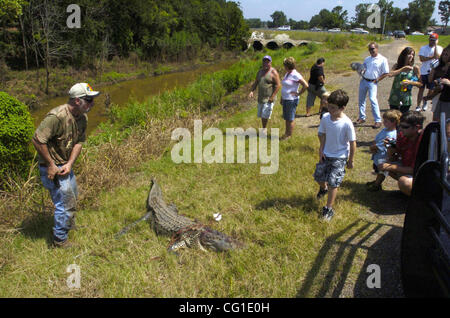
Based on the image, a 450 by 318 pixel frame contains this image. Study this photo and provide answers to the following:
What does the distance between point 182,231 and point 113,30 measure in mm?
28760

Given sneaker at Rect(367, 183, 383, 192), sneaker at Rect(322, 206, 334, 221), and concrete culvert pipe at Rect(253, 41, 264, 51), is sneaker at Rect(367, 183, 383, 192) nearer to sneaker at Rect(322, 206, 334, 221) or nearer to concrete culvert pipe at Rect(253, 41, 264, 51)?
sneaker at Rect(322, 206, 334, 221)

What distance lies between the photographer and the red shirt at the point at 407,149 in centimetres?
367

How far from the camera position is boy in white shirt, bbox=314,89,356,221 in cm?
367

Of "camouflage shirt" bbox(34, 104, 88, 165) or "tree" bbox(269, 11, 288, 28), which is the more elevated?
"tree" bbox(269, 11, 288, 28)

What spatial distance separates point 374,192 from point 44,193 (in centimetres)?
510

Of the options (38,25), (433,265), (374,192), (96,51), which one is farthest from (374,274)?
(96,51)

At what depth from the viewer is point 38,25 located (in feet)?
64.0

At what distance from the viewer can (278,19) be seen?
4722 inches

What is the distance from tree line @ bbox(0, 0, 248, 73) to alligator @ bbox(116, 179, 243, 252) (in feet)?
48.9

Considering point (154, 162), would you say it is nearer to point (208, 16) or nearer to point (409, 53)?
point (409, 53)

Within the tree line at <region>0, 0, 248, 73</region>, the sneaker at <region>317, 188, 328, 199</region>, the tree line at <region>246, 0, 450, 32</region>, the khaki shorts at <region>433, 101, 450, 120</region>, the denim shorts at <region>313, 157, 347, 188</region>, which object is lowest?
the sneaker at <region>317, 188, 328, 199</region>

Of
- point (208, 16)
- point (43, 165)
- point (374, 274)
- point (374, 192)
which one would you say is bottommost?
point (374, 274)

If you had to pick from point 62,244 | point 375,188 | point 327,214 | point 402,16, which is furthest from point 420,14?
point 62,244

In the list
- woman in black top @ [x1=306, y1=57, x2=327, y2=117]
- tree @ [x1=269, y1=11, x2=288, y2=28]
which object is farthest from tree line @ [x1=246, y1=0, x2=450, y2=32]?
woman in black top @ [x1=306, y1=57, x2=327, y2=117]
